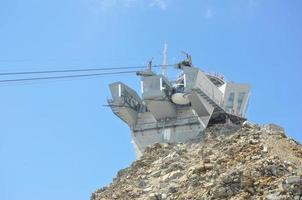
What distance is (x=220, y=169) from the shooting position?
3972cm

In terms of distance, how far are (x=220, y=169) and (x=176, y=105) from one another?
21.9m

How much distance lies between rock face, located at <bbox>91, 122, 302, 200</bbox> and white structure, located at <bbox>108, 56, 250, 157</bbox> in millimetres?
3935

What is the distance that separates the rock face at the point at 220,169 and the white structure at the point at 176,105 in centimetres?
394

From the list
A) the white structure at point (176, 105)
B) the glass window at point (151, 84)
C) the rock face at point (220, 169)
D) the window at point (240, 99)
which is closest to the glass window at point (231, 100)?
the white structure at point (176, 105)

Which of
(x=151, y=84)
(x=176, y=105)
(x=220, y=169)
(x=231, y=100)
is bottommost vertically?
(x=231, y=100)

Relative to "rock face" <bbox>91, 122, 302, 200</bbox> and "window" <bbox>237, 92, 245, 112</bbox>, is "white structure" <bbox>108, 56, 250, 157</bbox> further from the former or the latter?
"rock face" <bbox>91, 122, 302, 200</bbox>

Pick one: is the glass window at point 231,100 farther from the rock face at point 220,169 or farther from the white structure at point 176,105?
the rock face at point 220,169

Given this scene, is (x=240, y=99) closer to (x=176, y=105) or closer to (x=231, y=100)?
(x=231, y=100)

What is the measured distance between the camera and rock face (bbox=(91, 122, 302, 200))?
114 ft

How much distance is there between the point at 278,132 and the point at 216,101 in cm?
1188

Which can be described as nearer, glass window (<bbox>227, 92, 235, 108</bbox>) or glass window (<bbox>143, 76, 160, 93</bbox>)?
glass window (<bbox>143, 76, 160, 93</bbox>)

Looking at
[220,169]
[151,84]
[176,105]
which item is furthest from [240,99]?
[220,169]

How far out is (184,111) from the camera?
61031 millimetres

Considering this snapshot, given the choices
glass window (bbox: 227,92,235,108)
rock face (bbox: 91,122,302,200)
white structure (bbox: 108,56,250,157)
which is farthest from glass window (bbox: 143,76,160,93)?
rock face (bbox: 91,122,302,200)
